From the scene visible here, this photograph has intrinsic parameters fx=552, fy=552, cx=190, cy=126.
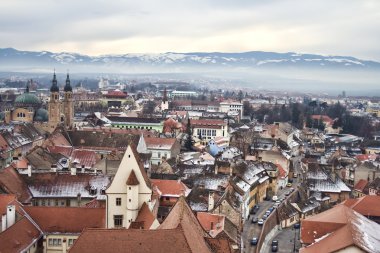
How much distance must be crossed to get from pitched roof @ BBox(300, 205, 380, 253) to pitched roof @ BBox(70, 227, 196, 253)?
1587 centimetres

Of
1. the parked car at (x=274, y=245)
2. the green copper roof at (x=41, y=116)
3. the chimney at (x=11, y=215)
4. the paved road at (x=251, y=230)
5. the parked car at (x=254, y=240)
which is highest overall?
the chimney at (x=11, y=215)

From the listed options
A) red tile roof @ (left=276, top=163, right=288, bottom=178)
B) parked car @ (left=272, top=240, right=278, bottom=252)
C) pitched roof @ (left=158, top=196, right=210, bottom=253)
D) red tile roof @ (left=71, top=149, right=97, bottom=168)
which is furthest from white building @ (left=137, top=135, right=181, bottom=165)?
pitched roof @ (left=158, top=196, right=210, bottom=253)

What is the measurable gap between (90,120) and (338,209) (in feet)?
Result: 375

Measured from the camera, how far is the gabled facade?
156 feet

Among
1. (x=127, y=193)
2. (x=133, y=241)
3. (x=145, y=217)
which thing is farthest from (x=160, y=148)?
(x=133, y=241)

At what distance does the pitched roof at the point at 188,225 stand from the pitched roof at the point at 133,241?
86cm

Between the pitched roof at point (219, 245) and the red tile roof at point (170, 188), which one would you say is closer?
the pitched roof at point (219, 245)

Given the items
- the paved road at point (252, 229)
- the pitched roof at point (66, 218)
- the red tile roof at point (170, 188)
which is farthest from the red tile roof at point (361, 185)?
the pitched roof at point (66, 218)

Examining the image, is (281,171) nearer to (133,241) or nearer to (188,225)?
(188,225)

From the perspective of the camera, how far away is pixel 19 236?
144ft

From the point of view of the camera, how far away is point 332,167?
99750 millimetres

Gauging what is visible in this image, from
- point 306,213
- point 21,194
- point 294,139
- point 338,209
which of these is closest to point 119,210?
point 21,194

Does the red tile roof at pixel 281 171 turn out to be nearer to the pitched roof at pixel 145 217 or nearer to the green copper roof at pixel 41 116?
the pitched roof at pixel 145 217

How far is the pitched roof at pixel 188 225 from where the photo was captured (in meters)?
34.0
